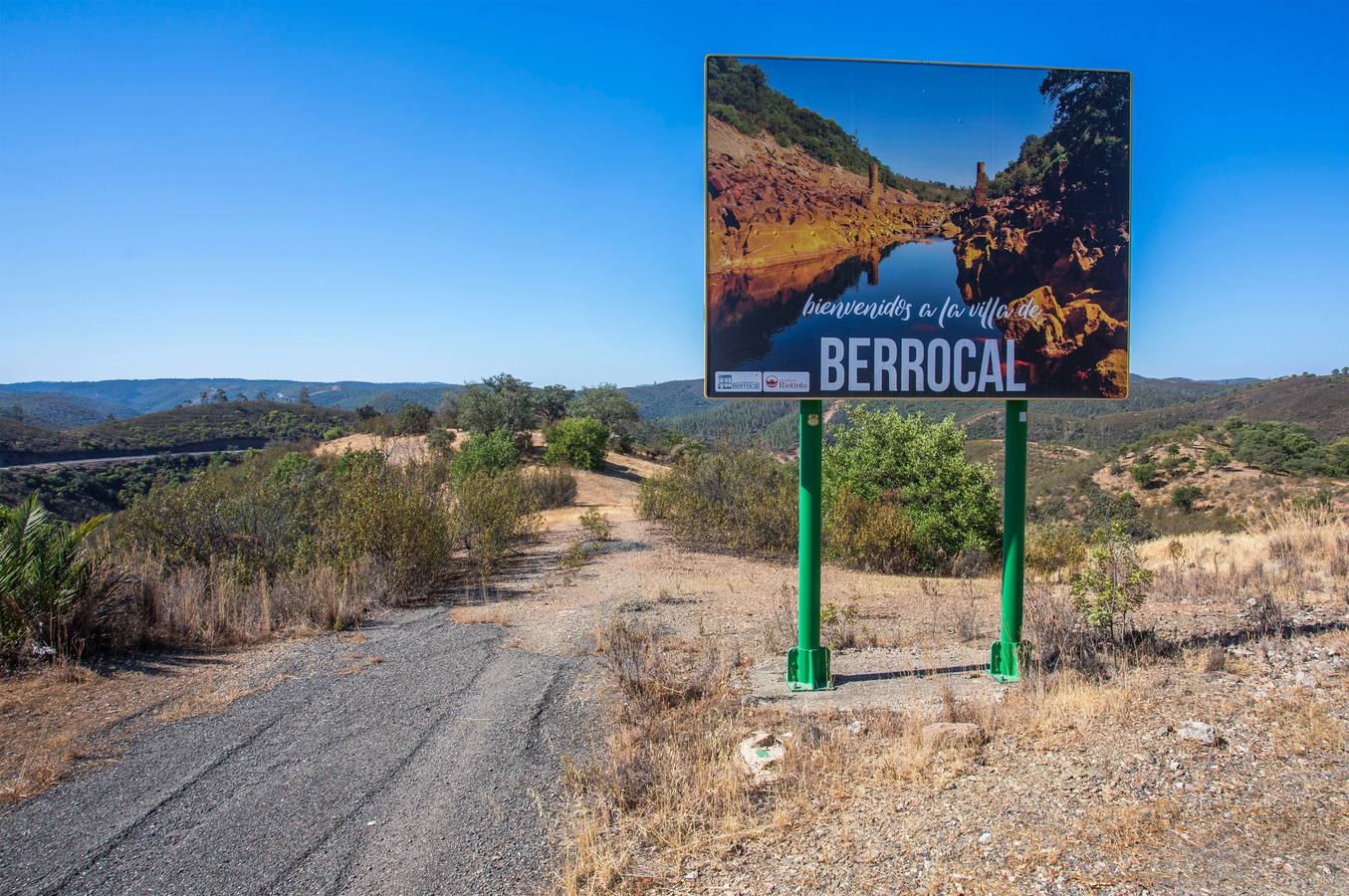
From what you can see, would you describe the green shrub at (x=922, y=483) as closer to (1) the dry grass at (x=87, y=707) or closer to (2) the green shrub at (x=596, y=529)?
(2) the green shrub at (x=596, y=529)

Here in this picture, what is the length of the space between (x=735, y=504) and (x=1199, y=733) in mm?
10654

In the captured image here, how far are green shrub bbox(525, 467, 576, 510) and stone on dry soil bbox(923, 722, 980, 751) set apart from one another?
19218mm

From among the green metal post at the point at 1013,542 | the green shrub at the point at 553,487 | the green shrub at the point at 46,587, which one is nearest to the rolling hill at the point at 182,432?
the green shrub at the point at 553,487

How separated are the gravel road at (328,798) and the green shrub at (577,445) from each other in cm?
2503

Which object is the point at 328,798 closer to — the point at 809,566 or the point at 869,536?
the point at 809,566

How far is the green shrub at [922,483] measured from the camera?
12977 millimetres

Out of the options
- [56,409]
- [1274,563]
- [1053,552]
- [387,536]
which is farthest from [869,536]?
[56,409]

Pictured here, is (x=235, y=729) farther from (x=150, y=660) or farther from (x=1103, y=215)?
(x=1103, y=215)

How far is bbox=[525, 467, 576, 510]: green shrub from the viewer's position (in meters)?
23.8

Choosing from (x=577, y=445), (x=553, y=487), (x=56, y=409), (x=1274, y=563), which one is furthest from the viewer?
(x=56, y=409)

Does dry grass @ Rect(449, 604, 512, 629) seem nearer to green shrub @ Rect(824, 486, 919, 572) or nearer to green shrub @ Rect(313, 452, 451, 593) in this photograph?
green shrub @ Rect(313, 452, 451, 593)

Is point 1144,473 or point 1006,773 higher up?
point 1006,773

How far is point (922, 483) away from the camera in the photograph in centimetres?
1344

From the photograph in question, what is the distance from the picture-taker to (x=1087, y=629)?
6.32 m
